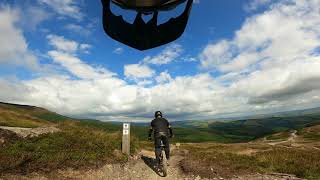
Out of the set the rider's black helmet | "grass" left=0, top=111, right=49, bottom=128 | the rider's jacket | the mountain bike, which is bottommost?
the mountain bike

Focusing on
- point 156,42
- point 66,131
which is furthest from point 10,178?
point 156,42

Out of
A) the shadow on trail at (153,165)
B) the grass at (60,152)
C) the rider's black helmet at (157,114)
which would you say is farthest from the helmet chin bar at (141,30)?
the shadow on trail at (153,165)

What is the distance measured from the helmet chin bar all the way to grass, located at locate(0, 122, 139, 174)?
42.5ft

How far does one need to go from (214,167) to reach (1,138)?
11207 millimetres

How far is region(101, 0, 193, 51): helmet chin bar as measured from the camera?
2.50 metres

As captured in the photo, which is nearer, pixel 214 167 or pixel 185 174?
pixel 185 174

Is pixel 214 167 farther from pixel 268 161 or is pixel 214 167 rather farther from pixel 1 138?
pixel 1 138

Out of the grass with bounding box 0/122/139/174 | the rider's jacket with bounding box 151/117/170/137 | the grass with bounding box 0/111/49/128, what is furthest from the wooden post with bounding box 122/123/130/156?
the grass with bounding box 0/111/49/128

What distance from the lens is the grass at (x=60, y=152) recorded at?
14.8m

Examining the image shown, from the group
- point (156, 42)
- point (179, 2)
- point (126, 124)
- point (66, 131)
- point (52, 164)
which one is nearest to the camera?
point (179, 2)

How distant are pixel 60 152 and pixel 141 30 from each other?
1539 centimetres

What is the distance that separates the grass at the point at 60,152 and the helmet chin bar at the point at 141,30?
12.9 metres

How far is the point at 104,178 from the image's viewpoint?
15453 mm

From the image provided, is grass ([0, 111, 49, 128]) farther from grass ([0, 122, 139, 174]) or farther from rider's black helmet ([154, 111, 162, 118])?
rider's black helmet ([154, 111, 162, 118])
